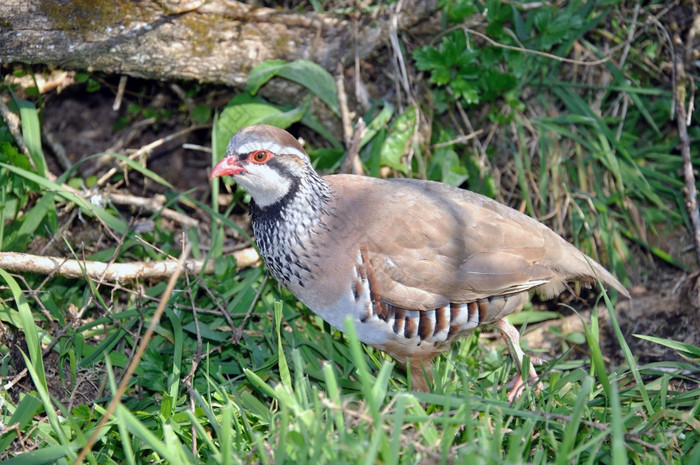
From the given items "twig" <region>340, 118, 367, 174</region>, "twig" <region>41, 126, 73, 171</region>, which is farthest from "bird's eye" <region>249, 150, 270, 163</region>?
"twig" <region>41, 126, 73, 171</region>

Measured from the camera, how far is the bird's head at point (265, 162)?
10.0 ft

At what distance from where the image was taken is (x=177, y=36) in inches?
154

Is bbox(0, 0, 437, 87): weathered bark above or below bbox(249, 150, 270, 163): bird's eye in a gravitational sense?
above

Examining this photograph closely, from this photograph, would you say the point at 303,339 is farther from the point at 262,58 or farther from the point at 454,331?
the point at 262,58

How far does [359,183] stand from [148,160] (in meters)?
1.88

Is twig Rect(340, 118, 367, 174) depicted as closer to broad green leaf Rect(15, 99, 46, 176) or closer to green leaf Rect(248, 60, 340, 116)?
green leaf Rect(248, 60, 340, 116)

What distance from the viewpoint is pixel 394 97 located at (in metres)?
4.43

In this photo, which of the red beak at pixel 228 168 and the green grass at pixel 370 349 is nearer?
the green grass at pixel 370 349

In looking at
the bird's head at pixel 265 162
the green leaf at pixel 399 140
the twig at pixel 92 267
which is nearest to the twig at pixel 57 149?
the twig at pixel 92 267

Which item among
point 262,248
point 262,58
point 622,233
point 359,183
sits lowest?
point 622,233

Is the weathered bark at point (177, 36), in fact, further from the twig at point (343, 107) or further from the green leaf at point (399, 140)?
the green leaf at point (399, 140)

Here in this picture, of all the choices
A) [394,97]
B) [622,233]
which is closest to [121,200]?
[394,97]

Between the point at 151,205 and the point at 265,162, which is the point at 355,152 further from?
the point at 151,205

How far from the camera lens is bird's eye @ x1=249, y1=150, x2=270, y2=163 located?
3062mm
